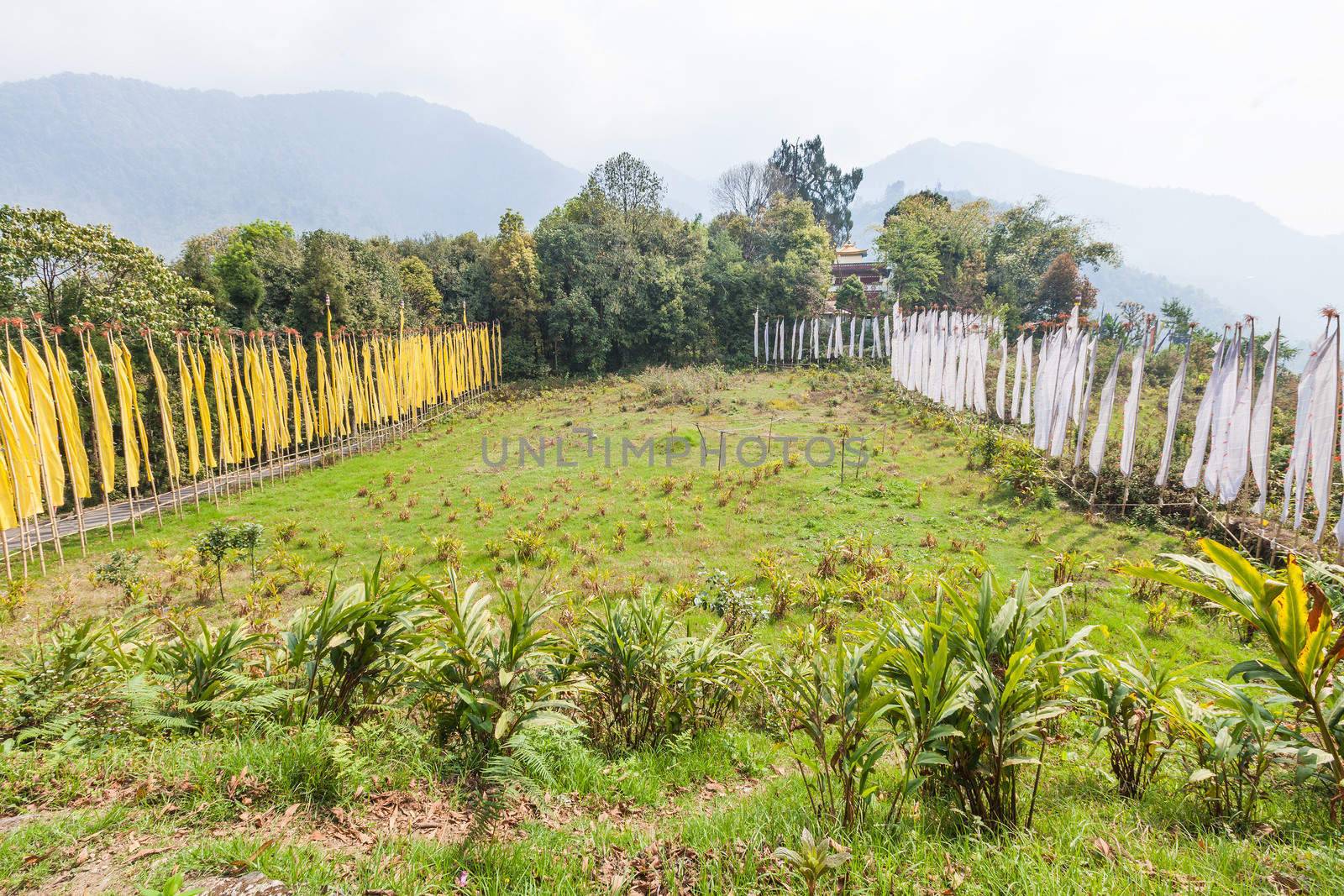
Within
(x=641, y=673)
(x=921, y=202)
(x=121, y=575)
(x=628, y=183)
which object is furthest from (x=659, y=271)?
(x=641, y=673)

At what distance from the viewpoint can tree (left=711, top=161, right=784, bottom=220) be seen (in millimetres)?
48656

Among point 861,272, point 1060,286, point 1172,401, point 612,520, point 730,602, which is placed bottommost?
point 612,520

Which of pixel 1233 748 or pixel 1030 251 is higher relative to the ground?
pixel 1030 251

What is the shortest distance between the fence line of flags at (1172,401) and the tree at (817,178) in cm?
3259

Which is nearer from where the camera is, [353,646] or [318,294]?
[353,646]

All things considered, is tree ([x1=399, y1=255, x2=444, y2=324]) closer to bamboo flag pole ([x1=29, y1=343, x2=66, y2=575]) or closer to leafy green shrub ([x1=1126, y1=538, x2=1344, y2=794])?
bamboo flag pole ([x1=29, y1=343, x2=66, y2=575])

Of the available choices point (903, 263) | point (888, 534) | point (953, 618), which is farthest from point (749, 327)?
point (953, 618)

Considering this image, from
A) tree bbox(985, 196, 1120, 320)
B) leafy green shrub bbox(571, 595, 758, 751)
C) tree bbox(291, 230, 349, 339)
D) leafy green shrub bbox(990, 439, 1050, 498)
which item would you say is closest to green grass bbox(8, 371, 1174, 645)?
leafy green shrub bbox(990, 439, 1050, 498)

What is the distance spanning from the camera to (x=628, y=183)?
31438 millimetres

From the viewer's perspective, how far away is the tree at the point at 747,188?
4866 centimetres

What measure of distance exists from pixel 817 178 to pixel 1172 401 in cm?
4834

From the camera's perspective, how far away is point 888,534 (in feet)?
32.7

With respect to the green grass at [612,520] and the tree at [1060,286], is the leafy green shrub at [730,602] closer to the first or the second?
the green grass at [612,520]

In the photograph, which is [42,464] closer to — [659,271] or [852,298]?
[659,271]
